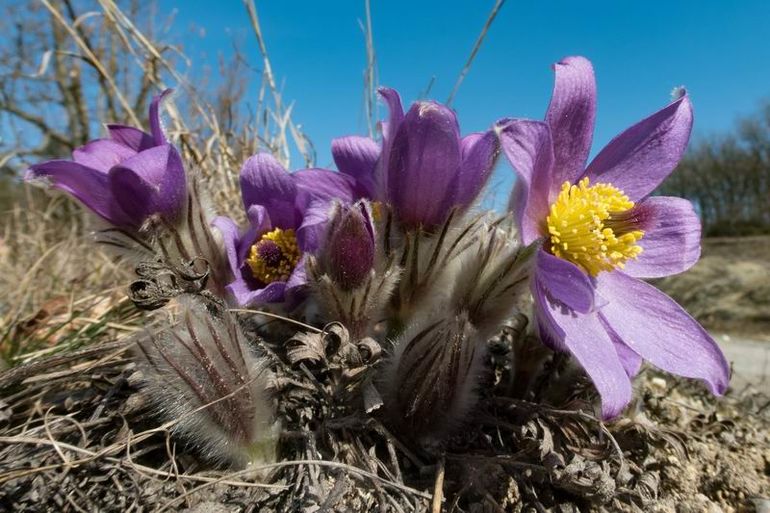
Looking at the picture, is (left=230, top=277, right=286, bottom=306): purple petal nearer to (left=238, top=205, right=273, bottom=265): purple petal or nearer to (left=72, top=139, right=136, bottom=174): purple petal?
(left=238, top=205, right=273, bottom=265): purple petal

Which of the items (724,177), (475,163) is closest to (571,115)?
(475,163)

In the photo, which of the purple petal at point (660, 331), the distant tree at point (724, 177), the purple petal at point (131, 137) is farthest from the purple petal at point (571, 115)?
the distant tree at point (724, 177)

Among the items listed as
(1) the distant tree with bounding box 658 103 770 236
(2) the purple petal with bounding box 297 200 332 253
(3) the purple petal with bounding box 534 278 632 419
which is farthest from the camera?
(1) the distant tree with bounding box 658 103 770 236

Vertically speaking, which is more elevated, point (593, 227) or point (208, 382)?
point (593, 227)

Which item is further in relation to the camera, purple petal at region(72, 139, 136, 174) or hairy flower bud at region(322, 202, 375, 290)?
purple petal at region(72, 139, 136, 174)

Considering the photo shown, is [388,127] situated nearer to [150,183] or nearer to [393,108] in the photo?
[393,108]

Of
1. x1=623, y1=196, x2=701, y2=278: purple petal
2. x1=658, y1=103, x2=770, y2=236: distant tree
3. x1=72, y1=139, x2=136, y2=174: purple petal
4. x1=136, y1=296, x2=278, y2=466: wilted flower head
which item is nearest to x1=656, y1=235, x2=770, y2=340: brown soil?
x1=623, y1=196, x2=701, y2=278: purple petal

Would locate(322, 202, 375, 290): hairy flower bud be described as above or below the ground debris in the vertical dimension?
above
